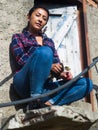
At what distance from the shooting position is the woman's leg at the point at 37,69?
17.8 feet

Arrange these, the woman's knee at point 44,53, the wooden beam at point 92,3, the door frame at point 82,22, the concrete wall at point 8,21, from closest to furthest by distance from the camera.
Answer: the woman's knee at point 44,53 < the concrete wall at point 8,21 < the door frame at point 82,22 < the wooden beam at point 92,3

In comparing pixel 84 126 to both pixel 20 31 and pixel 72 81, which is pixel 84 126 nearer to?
pixel 72 81

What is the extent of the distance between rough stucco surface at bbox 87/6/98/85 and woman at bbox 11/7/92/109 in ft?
3.97

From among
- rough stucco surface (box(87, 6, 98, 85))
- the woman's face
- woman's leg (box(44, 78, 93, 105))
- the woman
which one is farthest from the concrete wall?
rough stucco surface (box(87, 6, 98, 85))

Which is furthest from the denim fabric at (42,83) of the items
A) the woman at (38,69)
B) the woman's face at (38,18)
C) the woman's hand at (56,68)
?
the woman's face at (38,18)

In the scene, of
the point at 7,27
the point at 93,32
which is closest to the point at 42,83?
the point at 7,27

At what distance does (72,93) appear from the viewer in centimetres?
579

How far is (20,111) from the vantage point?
5.64m

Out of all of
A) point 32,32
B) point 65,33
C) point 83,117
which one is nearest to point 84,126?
point 83,117

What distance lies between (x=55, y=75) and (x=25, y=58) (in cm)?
36

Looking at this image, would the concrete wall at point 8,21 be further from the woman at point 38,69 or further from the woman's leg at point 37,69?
the woman's leg at point 37,69

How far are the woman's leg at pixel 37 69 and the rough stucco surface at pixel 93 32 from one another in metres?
1.78

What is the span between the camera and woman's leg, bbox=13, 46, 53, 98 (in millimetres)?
5429

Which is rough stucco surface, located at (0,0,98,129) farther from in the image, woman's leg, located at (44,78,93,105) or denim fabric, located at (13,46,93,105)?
woman's leg, located at (44,78,93,105)
